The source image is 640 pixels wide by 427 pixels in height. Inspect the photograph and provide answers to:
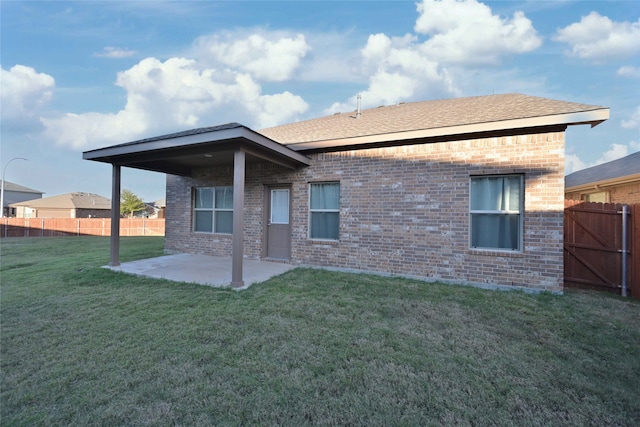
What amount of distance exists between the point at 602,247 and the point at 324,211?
5.79 m

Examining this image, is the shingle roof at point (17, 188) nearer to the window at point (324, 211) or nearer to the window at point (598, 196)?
the window at point (324, 211)

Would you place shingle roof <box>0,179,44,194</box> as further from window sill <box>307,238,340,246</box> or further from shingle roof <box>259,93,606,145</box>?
window sill <box>307,238,340,246</box>

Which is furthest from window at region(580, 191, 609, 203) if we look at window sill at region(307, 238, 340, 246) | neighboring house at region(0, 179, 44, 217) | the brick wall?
neighboring house at region(0, 179, 44, 217)

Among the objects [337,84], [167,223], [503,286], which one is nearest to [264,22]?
[337,84]

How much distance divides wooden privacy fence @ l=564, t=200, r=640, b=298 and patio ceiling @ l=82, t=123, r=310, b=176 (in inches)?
240

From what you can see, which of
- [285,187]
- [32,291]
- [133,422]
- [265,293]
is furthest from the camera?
[285,187]

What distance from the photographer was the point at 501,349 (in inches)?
123

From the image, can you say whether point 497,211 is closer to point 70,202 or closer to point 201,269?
point 201,269

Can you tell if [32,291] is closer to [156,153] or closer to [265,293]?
[156,153]

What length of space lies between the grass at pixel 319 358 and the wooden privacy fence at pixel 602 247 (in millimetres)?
803

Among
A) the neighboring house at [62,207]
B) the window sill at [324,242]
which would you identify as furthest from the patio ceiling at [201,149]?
the neighboring house at [62,207]

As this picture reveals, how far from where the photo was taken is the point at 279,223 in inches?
317

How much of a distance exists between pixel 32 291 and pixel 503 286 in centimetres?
895

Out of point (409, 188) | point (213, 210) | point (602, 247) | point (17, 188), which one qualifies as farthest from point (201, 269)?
point (17, 188)
